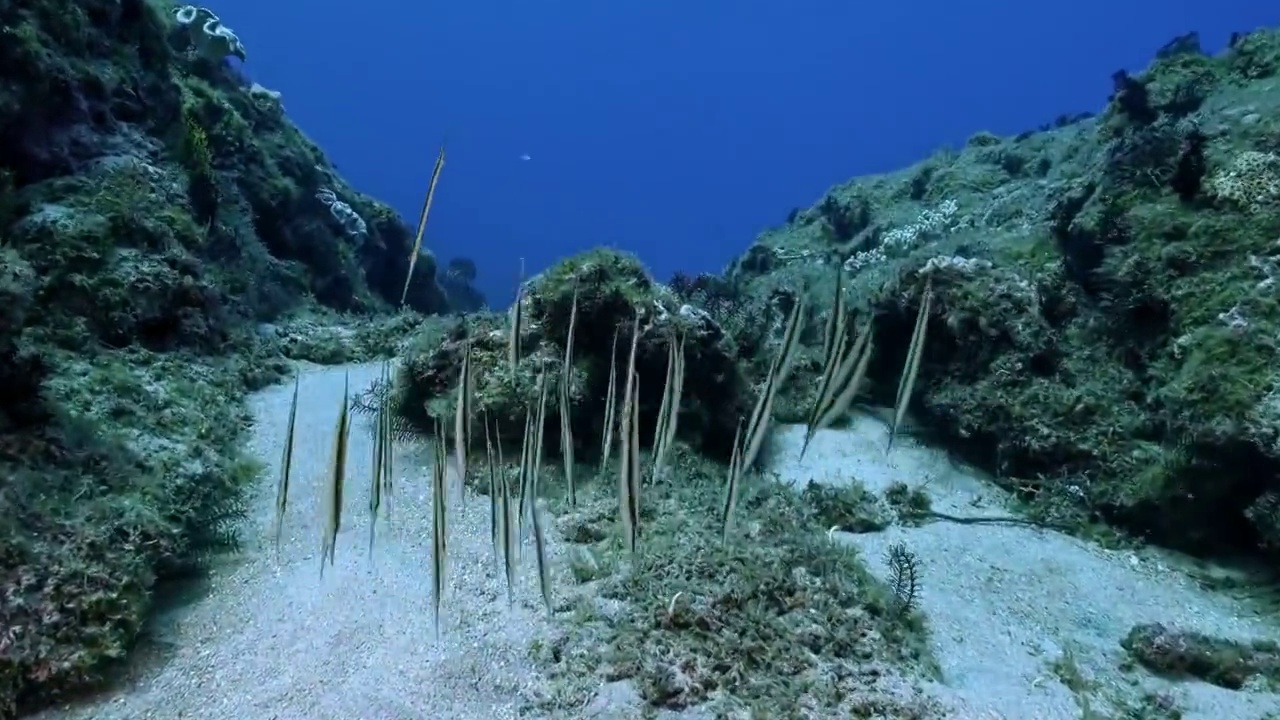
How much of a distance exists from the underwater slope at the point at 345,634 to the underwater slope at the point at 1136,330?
4.48 m

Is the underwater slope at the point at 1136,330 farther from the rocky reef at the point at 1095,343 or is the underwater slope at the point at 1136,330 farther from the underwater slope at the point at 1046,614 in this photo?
the underwater slope at the point at 1046,614

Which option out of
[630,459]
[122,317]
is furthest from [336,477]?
[122,317]

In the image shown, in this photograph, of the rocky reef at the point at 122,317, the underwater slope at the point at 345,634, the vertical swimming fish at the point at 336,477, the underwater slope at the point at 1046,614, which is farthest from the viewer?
the underwater slope at the point at 1046,614

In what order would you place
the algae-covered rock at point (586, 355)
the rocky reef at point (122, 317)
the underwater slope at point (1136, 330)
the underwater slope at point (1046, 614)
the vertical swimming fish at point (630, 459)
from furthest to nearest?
1. the algae-covered rock at point (586, 355)
2. the underwater slope at point (1136, 330)
3. the underwater slope at point (1046, 614)
4. the rocky reef at point (122, 317)
5. the vertical swimming fish at point (630, 459)

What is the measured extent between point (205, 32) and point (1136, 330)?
16486 mm

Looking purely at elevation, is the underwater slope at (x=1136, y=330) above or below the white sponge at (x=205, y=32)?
below

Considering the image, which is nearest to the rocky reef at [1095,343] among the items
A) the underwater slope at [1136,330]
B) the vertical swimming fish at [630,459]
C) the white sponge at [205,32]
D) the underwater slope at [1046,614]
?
the underwater slope at [1136,330]

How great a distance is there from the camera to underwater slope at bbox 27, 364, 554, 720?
438 centimetres

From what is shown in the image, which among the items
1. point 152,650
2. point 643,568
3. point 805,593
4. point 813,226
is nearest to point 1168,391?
point 805,593

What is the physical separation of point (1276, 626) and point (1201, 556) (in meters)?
1.07

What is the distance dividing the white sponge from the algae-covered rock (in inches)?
415

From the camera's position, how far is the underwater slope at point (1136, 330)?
22.8 feet

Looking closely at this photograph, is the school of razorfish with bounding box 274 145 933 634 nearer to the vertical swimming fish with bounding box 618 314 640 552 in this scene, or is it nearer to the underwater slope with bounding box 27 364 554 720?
the vertical swimming fish with bounding box 618 314 640 552

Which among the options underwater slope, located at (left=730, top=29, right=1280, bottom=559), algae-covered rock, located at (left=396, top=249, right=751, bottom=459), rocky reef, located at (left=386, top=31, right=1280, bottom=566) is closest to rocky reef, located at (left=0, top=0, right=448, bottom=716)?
algae-covered rock, located at (left=396, top=249, right=751, bottom=459)
